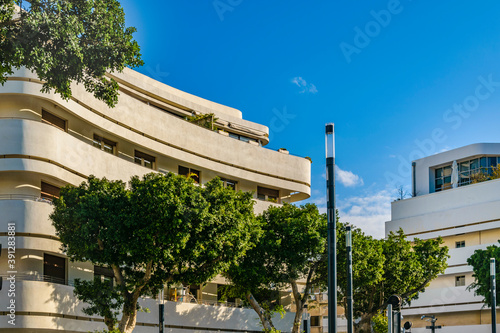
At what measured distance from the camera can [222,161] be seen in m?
46.2

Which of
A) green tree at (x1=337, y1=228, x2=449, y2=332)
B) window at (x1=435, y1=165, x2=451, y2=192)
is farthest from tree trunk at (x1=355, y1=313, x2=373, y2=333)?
window at (x1=435, y1=165, x2=451, y2=192)

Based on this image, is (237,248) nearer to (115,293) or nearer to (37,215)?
(115,293)

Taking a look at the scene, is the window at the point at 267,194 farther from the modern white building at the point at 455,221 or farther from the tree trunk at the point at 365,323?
the modern white building at the point at 455,221

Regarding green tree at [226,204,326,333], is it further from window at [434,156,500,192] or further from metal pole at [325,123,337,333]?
window at [434,156,500,192]

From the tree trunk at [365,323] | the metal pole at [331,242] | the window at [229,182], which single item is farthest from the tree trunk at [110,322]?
the tree trunk at [365,323]

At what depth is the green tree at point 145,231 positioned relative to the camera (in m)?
30.0

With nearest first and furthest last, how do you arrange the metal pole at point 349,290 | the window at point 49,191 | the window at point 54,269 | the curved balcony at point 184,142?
1. the metal pole at point 349,290
2. the window at point 54,269
3. the window at point 49,191
4. the curved balcony at point 184,142

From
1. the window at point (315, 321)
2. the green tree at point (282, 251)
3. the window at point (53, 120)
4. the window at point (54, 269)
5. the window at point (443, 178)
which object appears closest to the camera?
the window at point (54, 269)

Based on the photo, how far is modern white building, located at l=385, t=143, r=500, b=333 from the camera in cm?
6075

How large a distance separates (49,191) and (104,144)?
18.4 feet

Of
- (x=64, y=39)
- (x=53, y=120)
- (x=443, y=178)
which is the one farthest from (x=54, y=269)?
(x=443, y=178)

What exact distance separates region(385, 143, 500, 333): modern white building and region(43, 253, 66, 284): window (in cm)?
3890

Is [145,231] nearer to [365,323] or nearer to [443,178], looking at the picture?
[365,323]

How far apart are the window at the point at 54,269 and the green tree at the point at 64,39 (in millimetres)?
16866
